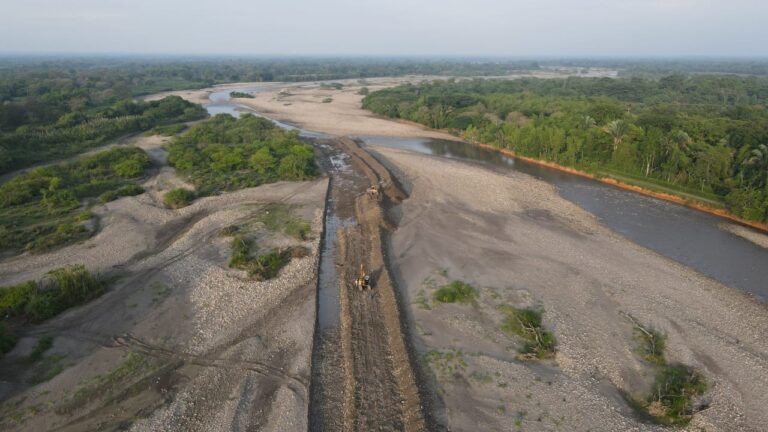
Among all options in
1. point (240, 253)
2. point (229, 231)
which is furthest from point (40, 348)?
point (229, 231)

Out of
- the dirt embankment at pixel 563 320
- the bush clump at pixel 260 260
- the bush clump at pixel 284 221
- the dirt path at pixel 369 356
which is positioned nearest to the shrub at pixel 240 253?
the bush clump at pixel 260 260

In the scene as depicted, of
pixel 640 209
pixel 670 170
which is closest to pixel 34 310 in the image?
pixel 640 209

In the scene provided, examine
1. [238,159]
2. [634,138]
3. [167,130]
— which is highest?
[634,138]

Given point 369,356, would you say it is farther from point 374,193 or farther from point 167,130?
point 167,130

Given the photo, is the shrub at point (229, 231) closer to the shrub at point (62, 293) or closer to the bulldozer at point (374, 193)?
the shrub at point (62, 293)

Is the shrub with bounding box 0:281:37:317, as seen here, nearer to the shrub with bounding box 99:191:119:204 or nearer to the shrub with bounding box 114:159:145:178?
the shrub with bounding box 99:191:119:204

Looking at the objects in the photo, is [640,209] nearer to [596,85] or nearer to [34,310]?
[34,310]

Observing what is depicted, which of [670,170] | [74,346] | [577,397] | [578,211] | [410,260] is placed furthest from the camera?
[670,170]
